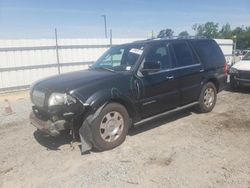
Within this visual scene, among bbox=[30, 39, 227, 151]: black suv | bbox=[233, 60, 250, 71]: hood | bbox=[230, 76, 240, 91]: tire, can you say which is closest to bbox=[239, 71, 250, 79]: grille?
bbox=[233, 60, 250, 71]: hood

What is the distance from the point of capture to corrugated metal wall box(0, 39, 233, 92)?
11.2m

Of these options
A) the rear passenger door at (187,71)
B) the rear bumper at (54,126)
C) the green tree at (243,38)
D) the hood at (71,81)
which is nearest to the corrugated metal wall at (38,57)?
the hood at (71,81)

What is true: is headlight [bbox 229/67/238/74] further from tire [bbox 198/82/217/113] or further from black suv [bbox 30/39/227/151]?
black suv [bbox 30/39/227/151]

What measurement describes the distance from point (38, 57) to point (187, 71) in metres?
7.97

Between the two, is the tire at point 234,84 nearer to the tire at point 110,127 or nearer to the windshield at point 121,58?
the windshield at point 121,58

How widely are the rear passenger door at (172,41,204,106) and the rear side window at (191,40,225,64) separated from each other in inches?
10.2

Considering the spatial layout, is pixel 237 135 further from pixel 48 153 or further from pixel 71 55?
pixel 71 55

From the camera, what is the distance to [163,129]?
5.65m

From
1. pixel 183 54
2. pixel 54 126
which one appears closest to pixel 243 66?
pixel 183 54

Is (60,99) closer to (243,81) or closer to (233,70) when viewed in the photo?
(243,81)

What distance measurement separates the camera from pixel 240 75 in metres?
9.25

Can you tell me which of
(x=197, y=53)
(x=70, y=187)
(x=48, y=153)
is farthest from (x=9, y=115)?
(x=197, y=53)

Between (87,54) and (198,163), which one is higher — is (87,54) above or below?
above

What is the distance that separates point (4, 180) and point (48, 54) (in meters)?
8.94
